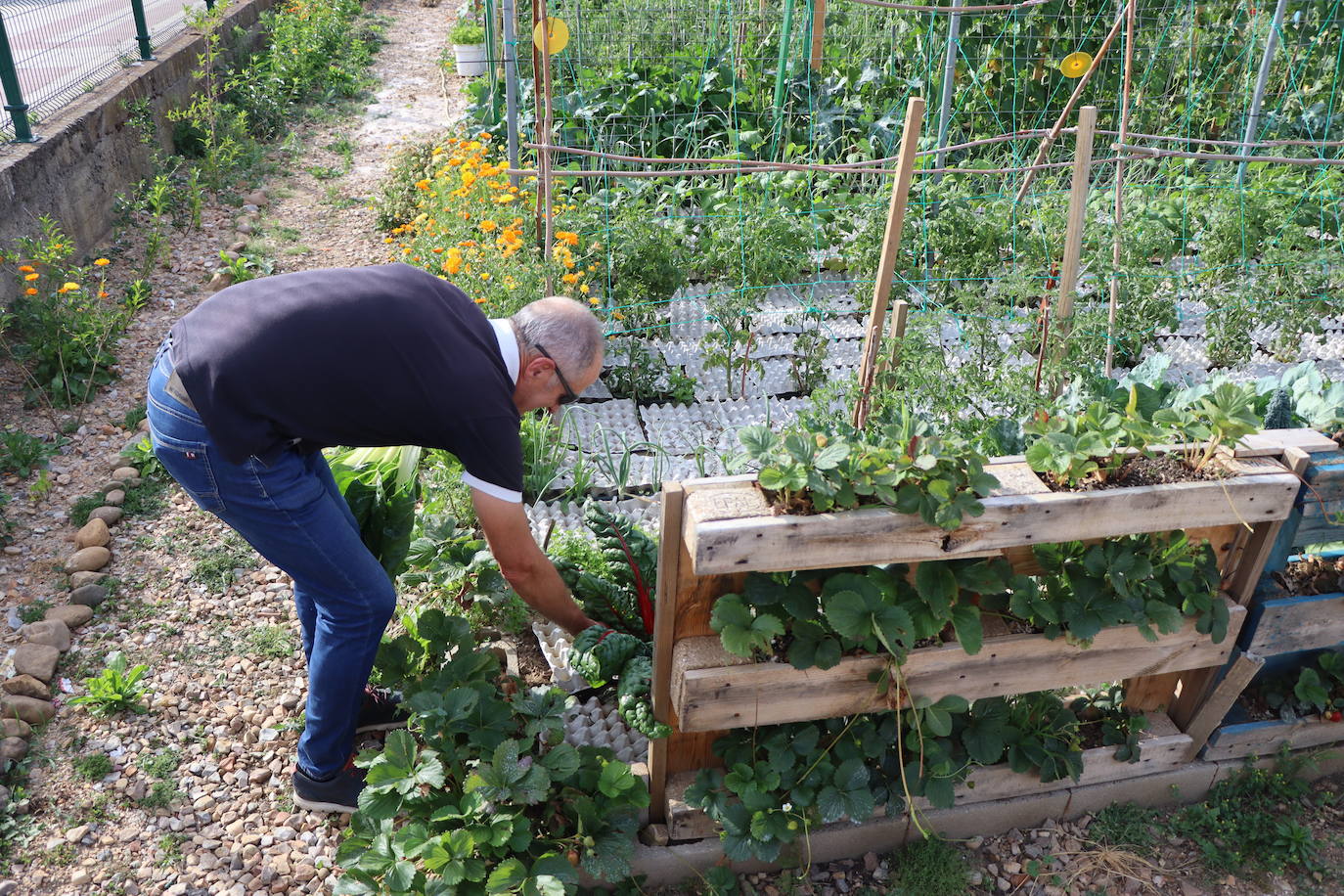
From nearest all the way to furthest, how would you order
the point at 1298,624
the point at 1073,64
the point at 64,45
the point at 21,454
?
1. the point at 1298,624
2. the point at 21,454
3. the point at 1073,64
4. the point at 64,45

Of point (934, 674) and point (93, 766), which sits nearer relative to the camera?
point (934, 674)

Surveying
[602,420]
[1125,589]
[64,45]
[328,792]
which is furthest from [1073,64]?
[64,45]

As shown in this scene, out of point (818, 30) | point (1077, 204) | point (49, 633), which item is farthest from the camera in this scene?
point (818, 30)

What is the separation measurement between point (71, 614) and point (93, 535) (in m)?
0.41

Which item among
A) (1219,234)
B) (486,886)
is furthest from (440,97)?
(486,886)

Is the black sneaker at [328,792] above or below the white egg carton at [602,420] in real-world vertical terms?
below

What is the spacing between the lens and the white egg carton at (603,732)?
8.96 feet

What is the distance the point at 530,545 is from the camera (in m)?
2.24

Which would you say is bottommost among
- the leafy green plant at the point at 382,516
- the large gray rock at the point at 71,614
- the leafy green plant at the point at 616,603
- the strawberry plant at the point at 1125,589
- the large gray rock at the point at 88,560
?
the large gray rock at the point at 71,614

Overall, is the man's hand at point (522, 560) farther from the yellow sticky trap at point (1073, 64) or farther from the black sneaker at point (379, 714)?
the yellow sticky trap at point (1073, 64)

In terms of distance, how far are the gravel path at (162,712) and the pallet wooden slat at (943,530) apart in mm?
1431

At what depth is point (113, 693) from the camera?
282 cm

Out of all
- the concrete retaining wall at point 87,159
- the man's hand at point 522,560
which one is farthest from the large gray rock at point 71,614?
the concrete retaining wall at point 87,159

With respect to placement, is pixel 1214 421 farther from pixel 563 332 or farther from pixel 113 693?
pixel 113 693
